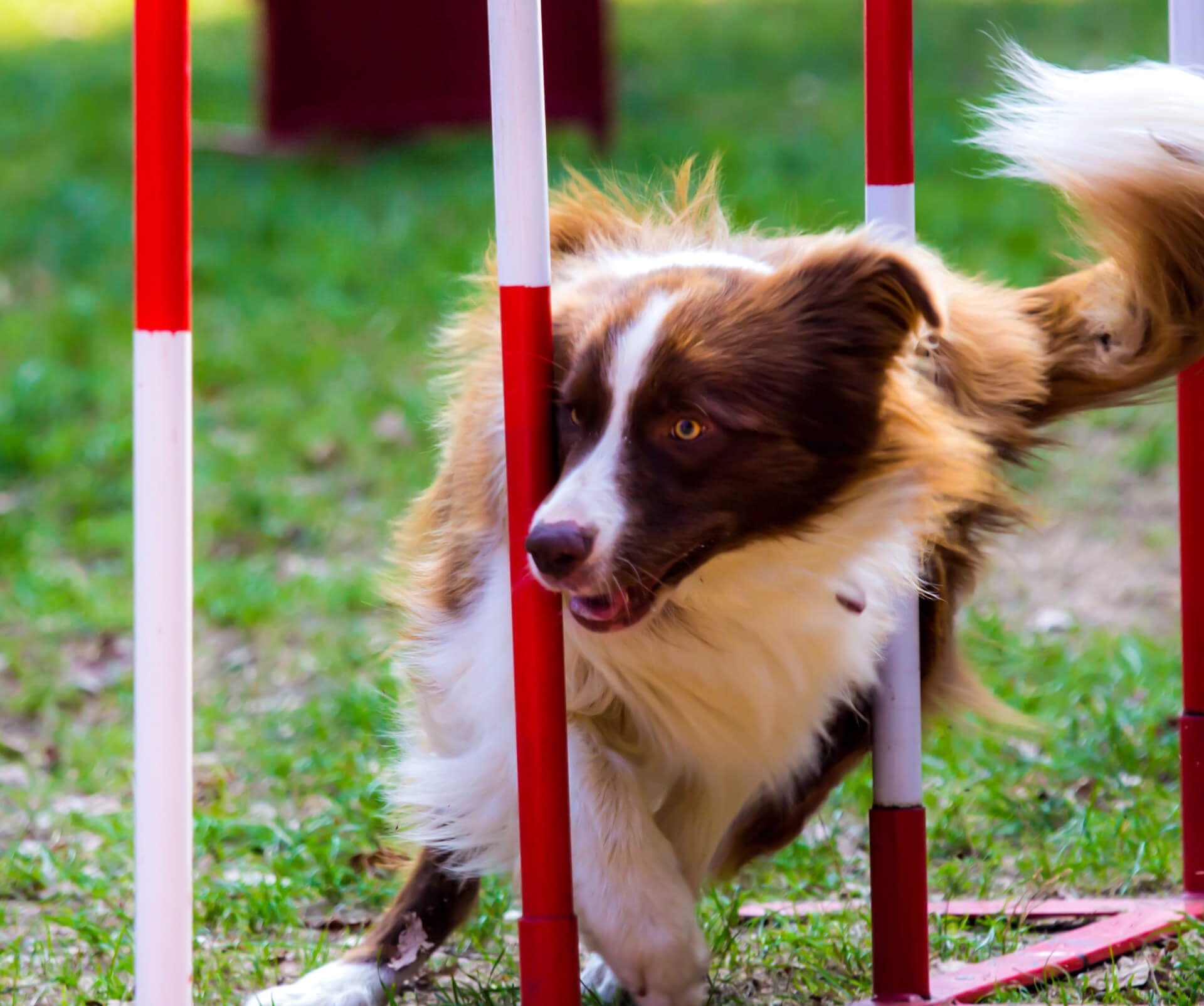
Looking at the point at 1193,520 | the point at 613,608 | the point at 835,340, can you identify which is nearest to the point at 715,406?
the point at 835,340

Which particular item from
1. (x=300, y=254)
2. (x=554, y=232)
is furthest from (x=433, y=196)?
(x=554, y=232)

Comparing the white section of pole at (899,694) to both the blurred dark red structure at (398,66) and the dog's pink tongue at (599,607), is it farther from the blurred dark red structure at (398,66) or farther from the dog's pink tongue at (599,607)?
the blurred dark red structure at (398,66)

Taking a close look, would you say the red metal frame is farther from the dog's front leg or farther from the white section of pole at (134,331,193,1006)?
the white section of pole at (134,331,193,1006)

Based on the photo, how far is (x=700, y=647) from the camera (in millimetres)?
2660

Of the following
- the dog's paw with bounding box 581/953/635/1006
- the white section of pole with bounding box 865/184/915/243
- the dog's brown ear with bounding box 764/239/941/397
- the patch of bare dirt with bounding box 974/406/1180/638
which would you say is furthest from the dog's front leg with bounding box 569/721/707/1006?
the patch of bare dirt with bounding box 974/406/1180/638

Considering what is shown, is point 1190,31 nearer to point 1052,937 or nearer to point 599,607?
point 599,607

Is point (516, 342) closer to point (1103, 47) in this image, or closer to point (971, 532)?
point (971, 532)

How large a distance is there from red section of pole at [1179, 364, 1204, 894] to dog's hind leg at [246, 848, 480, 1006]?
55.6 inches

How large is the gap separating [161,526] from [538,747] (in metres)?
0.61

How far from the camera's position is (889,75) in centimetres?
252

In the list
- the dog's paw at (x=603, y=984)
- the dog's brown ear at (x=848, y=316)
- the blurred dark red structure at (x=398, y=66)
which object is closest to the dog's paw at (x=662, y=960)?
the dog's paw at (x=603, y=984)

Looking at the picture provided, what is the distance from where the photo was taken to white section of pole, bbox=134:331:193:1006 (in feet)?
6.86

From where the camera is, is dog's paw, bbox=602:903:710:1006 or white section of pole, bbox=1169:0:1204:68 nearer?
dog's paw, bbox=602:903:710:1006

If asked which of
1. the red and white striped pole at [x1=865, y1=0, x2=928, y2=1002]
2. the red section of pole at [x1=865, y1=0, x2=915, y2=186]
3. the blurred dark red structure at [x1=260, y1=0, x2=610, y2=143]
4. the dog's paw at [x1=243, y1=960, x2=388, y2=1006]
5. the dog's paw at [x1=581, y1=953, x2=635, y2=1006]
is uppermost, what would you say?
the blurred dark red structure at [x1=260, y1=0, x2=610, y2=143]
